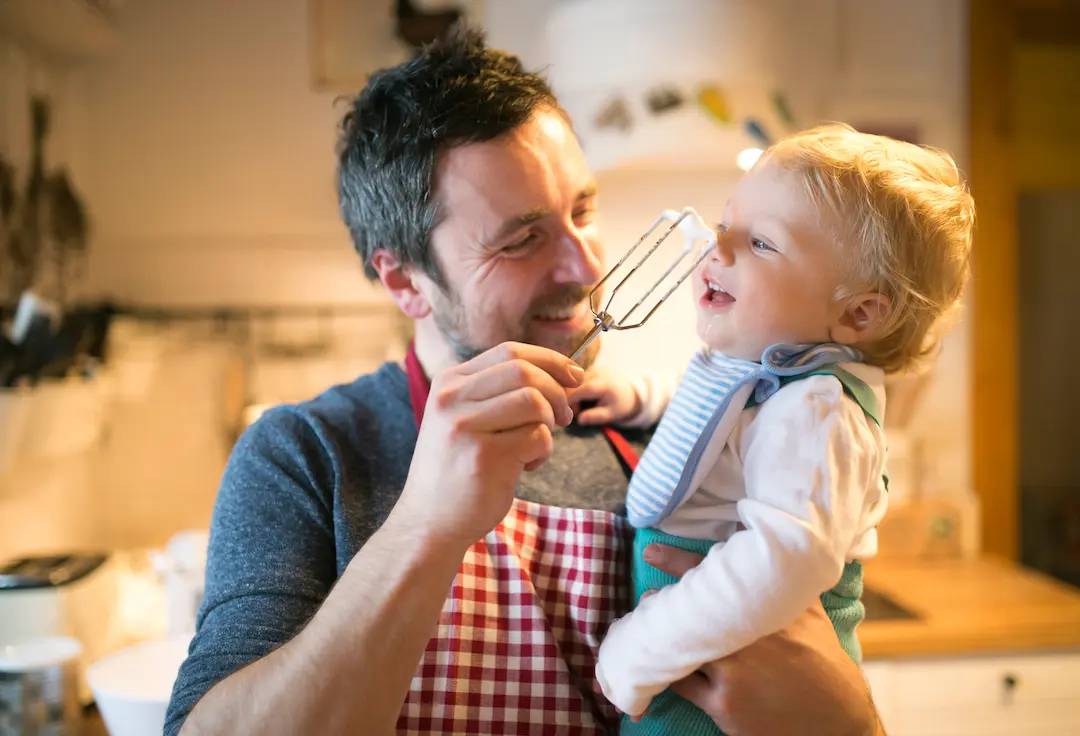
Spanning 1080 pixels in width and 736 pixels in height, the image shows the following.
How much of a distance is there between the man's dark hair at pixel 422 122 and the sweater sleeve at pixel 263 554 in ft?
0.99

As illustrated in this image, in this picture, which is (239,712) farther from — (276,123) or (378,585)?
(276,123)

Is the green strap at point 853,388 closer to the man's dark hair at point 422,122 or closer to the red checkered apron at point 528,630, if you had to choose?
the red checkered apron at point 528,630

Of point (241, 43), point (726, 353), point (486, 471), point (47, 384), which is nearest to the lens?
point (486, 471)

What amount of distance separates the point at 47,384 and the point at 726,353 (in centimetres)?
152

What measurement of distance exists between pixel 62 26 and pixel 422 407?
63.9 inches

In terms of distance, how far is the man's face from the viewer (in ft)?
3.64

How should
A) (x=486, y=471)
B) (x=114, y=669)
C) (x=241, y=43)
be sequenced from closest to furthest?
(x=486, y=471)
(x=114, y=669)
(x=241, y=43)

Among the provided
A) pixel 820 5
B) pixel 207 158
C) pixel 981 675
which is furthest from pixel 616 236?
pixel 981 675

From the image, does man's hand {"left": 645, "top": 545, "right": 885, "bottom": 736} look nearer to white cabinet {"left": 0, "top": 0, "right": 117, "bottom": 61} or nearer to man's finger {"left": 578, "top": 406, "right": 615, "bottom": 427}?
man's finger {"left": 578, "top": 406, "right": 615, "bottom": 427}

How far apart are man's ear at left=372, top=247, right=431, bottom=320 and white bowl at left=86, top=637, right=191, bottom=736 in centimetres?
54

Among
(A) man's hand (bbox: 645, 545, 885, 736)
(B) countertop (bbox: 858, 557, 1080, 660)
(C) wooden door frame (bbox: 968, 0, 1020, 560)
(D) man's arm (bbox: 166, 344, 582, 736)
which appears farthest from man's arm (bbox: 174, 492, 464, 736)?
(C) wooden door frame (bbox: 968, 0, 1020, 560)

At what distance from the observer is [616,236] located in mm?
2506

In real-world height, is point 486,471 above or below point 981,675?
above

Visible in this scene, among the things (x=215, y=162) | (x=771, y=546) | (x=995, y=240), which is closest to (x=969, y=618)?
(x=995, y=240)
